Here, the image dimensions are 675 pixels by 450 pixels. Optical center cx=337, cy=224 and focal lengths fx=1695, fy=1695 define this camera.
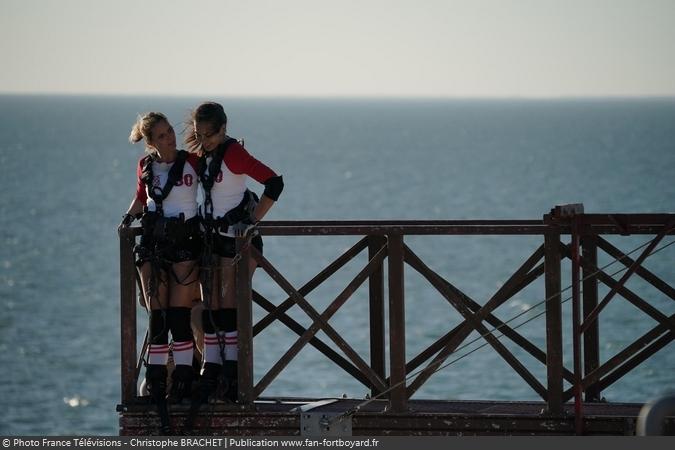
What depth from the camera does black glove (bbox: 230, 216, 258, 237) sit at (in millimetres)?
12539

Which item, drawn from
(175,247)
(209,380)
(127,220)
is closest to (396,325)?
(209,380)

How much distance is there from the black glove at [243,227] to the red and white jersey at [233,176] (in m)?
0.16

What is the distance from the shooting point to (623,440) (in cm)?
1177

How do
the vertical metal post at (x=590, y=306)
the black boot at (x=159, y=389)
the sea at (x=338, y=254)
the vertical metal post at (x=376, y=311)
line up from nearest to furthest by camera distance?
the black boot at (x=159, y=389)
the vertical metal post at (x=590, y=306)
the vertical metal post at (x=376, y=311)
the sea at (x=338, y=254)

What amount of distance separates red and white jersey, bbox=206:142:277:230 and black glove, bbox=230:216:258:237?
6.4 inches

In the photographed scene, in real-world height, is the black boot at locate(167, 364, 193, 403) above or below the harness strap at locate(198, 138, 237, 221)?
below

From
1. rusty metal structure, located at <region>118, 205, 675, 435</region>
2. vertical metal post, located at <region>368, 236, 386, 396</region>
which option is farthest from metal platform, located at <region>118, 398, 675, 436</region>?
vertical metal post, located at <region>368, 236, 386, 396</region>

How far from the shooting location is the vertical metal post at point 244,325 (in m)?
12.6

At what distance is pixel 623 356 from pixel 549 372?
0.55 metres

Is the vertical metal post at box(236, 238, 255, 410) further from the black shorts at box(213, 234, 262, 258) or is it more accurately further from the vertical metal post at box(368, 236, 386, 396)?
the vertical metal post at box(368, 236, 386, 396)

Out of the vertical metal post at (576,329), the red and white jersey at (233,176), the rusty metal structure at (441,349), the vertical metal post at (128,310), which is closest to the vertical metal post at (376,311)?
the rusty metal structure at (441,349)

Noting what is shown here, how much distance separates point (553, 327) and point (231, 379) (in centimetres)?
247

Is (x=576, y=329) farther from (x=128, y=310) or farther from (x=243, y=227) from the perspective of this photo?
(x=128, y=310)

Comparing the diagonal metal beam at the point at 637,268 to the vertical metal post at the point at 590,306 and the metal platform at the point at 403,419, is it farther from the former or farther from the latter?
the metal platform at the point at 403,419
